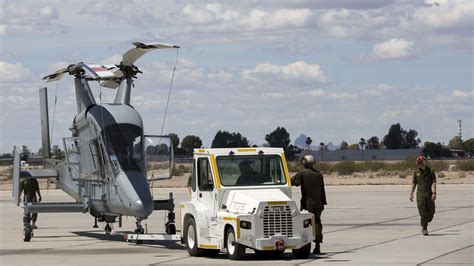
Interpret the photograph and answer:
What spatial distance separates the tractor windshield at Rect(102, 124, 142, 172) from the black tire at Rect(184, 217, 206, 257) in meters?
4.37

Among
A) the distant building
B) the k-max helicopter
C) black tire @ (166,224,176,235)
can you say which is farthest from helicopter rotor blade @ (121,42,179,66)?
the distant building

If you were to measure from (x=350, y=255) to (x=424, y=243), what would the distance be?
332 cm

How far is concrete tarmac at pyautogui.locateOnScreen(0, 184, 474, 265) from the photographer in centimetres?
2058

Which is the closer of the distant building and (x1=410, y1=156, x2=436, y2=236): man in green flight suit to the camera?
(x1=410, y1=156, x2=436, y2=236): man in green flight suit

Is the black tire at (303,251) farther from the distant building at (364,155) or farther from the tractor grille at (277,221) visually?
the distant building at (364,155)

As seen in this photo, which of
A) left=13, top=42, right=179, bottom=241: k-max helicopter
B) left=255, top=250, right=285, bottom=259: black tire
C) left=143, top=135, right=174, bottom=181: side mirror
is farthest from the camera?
left=143, top=135, right=174, bottom=181: side mirror

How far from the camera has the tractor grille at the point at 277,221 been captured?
20.2 metres

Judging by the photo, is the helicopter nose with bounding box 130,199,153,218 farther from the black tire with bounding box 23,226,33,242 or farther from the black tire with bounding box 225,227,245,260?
the black tire with bounding box 23,226,33,242

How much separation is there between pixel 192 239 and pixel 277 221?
2.29 meters

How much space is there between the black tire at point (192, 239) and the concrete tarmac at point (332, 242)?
8.3 inches

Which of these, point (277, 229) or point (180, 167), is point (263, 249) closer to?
point (277, 229)

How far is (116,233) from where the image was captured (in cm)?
3031

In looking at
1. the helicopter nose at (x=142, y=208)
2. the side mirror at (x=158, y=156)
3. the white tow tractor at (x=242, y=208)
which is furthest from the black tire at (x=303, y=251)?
the side mirror at (x=158, y=156)

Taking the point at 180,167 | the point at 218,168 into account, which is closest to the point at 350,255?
the point at 218,168
